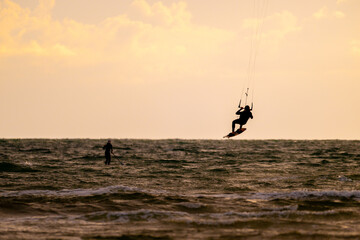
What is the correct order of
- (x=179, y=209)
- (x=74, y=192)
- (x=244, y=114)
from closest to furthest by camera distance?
1. (x=179, y=209)
2. (x=74, y=192)
3. (x=244, y=114)

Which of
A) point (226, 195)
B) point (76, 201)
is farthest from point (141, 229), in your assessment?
point (226, 195)

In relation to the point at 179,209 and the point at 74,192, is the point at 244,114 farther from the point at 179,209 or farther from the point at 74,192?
the point at 74,192

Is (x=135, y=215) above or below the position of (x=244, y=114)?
below

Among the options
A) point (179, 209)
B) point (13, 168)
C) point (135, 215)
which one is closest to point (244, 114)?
point (179, 209)

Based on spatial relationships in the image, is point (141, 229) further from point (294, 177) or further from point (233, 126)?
point (294, 177)

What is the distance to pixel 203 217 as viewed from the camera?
541 inches

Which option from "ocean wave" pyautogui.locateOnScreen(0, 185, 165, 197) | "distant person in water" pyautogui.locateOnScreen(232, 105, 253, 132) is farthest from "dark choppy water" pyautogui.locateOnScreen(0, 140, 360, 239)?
"distant person in water" pyautogui.locateOnScreen(232, 105, 253, 132)

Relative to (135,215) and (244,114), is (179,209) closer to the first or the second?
(135,215)

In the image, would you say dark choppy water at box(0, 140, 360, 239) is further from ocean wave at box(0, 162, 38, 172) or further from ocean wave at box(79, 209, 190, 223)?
ocean wave at box(0, 162, 38, 172)

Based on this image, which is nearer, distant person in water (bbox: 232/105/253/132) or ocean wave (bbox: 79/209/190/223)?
ocean wave (bbox: 79/209/190/223)

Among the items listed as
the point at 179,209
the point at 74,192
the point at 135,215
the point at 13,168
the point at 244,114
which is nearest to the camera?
the point at 135,215

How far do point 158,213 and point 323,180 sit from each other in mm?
12808

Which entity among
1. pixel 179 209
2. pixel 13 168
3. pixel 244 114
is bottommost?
pixel 13 168

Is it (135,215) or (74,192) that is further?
(74,192)
